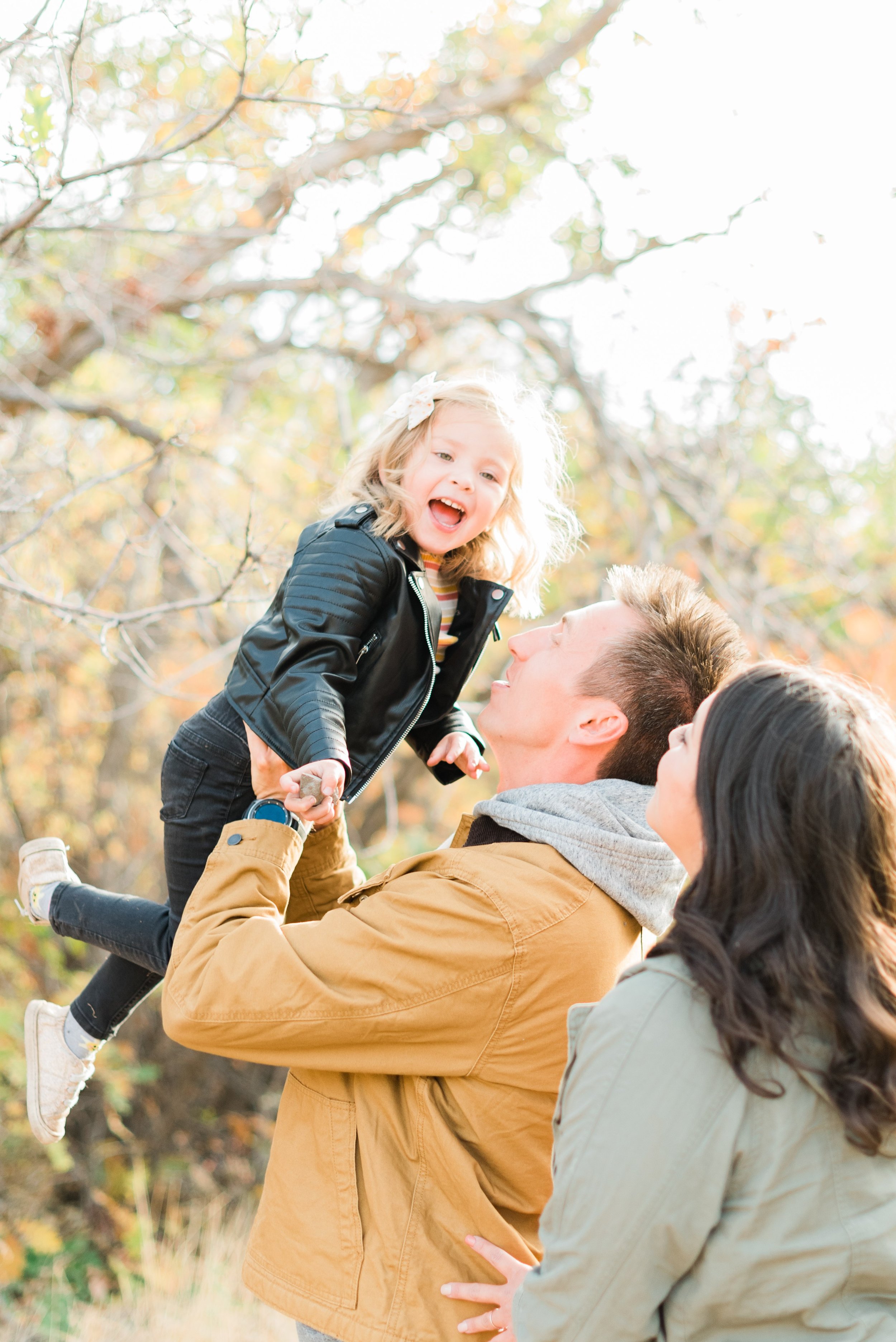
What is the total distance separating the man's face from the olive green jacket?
78 cm

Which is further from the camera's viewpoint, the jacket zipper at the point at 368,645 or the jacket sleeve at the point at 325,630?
the jacket zipper at the point at 368,645

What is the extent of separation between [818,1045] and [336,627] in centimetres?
120

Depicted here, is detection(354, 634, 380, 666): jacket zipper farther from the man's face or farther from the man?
the man

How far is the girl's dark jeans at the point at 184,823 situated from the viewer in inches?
92.2

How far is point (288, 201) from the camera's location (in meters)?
3.06

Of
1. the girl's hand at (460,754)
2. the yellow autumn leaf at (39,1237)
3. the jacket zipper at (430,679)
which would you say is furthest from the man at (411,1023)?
the yellow autumn leaf at (39,1237)

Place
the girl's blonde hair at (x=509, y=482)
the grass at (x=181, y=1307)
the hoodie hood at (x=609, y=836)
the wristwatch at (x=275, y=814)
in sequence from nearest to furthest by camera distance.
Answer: the hoodie hood at (x=609, y=836) < the wristwatch at (x=275, y=814) < the girl's blonde hair at (x=509, y=482) < the grass at (x=181, y=1307)

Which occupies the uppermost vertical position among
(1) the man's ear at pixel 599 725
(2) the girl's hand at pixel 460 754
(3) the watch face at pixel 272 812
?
(1) the man's ear at pixel 599 725

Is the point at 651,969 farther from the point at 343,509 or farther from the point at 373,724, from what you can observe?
the point at 343,509

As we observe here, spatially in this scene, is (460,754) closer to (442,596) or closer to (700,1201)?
(442,596)

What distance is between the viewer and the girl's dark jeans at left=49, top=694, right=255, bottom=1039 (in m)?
2.34

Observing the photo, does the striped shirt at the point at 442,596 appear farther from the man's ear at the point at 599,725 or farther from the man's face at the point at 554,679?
the man's ear at the point at 599,725

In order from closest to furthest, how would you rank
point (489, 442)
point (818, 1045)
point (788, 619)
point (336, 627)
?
point (818, 1045) → point (336, 627) → point (489, 442) → point (788, 619)

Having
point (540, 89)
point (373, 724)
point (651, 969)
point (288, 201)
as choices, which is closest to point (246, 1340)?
point (373, 724)
